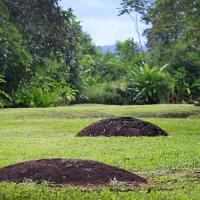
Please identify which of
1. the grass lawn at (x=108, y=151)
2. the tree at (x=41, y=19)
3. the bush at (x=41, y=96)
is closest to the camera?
the grass lawn at (x=108, y=151)

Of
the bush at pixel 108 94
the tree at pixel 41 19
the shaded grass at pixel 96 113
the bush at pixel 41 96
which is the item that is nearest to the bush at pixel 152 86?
the bush at pixel 108 94

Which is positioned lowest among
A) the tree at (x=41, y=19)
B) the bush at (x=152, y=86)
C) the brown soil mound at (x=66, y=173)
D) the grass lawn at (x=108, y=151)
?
the grass lawn at (x=108, y=151)

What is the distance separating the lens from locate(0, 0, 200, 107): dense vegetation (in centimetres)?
849

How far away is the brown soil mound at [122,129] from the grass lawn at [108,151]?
516 millimetres

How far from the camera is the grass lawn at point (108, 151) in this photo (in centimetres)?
627

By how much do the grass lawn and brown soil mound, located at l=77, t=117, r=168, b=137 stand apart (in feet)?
1.69

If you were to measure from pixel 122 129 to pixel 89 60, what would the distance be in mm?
24491

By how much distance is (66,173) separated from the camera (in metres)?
7.16

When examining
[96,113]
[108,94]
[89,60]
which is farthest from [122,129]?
[89,60]

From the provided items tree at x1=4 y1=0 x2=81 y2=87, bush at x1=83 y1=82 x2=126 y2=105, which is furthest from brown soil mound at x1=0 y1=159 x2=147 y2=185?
bush at x1=83 y1=82 x2=126 y2=105

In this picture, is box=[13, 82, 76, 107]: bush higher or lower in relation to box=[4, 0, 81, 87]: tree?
lower

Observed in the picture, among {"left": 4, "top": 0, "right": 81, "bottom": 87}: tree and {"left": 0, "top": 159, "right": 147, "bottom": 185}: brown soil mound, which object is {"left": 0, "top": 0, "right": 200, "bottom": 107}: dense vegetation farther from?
{"left": 0, "top": 159, "right": 147, "bottom": 185}: brown soil mound

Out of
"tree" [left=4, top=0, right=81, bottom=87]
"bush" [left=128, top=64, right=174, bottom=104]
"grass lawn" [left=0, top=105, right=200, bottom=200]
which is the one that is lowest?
"grass lawn" [left=0, top=105, right=200, bottom=200]

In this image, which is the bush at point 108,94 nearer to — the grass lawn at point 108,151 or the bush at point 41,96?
the bush at point 41,96
